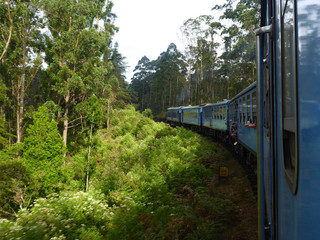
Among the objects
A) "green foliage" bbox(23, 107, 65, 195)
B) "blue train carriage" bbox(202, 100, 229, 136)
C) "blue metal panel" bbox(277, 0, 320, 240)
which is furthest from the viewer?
"green foliage" bbox(23, 107, 65, 195)

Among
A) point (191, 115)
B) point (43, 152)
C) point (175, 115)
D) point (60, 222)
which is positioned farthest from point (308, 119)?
point (175, 115)

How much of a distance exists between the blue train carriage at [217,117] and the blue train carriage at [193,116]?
1309 mm

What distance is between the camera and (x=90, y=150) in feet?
96.2

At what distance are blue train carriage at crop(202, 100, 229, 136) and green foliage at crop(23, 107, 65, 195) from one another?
13033 millimetres

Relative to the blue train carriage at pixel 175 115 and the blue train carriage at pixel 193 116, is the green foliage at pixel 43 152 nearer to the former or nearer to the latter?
the blue train carriage at pixel 193 116

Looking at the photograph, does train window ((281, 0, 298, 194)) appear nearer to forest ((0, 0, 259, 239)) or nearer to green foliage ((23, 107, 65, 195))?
forest ((0, 0, 259, 239))

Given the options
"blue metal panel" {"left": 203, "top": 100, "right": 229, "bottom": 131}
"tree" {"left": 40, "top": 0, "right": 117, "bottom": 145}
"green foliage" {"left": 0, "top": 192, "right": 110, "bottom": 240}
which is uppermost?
"tree" {"left": 40, "top": 0, "right": 117, "bottom": 145}

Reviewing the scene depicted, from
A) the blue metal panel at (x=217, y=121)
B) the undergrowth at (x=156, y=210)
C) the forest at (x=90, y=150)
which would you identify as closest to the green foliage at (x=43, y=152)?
the forest at (x=90, y=150)

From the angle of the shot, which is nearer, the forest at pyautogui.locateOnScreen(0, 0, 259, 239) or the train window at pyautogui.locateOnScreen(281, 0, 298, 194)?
the train window at pyautogui.locateOnScreen(281, 0, 298, 194)

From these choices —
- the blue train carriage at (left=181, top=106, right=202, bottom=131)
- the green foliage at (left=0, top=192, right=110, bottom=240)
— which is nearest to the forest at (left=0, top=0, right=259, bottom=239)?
the green foliage at (left=0, top=192, right=110, bottom=240)

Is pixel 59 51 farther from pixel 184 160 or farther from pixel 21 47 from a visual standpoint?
pixel 184 160

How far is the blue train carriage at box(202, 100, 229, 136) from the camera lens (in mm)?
16280

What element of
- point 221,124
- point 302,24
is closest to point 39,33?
point 221,124

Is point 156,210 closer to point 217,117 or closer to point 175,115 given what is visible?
point 217,117
